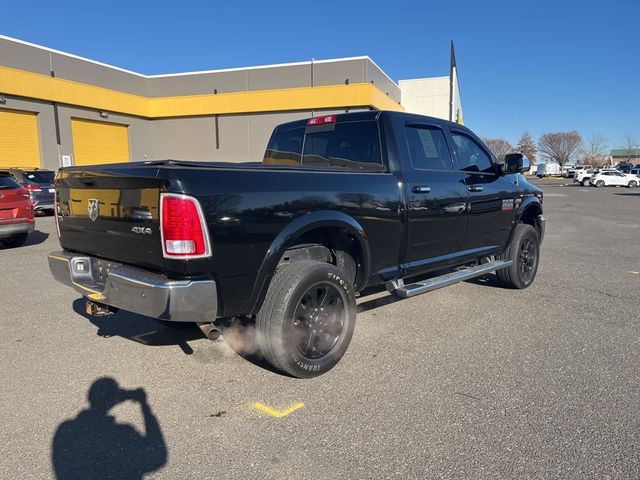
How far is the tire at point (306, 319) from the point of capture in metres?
3.29

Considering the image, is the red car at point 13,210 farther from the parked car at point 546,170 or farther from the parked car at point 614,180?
the parked car at point 546,170

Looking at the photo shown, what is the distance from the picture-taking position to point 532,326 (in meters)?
4.71

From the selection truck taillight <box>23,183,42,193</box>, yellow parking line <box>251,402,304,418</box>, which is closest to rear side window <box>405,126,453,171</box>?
yellow parking line <box>251,402,304,418</box>

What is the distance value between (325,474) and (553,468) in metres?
1.17

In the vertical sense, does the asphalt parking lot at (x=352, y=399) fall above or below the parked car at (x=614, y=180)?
below

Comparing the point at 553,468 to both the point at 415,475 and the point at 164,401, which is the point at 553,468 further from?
the point at 164,401

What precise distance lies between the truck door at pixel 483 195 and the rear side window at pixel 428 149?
242 mm

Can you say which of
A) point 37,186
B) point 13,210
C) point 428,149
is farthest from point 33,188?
point 428,149

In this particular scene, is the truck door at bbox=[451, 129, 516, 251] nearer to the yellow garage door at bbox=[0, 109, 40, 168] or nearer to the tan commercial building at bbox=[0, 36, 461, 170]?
the tan commercial building at bbox=[0, 36, 461, 170]

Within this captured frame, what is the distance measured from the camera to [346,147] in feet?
15.2

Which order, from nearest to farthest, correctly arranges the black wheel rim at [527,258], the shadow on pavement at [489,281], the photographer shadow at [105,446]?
the photographer shadow at [105,446], the black wheel rim at [527,258], the shadow on pavement at [489,281]

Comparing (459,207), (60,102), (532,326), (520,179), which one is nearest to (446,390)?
(532,326)

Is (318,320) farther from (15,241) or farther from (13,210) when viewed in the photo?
(15,241)

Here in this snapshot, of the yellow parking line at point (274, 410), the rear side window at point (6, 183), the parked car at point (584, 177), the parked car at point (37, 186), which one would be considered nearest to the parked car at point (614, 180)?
the parked car at point (584, 177)
